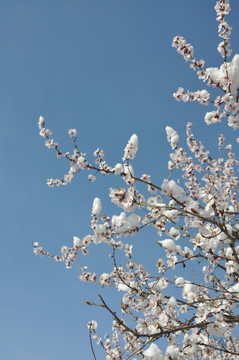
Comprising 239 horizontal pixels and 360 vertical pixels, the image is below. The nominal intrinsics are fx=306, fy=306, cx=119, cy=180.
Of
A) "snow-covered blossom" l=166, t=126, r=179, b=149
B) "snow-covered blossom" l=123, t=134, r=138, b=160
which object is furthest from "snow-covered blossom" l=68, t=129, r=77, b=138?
"snow-covered blossom" l=123, t=134, r=138, b=160

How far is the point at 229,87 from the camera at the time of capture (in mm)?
3211

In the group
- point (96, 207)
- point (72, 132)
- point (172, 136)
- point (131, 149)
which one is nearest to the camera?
point (131, 149)

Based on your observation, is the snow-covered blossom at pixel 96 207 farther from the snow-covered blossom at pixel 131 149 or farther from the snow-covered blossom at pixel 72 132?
the snow-covered blossom at pixel 72 132

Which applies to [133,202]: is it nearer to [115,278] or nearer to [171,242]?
[171,242]

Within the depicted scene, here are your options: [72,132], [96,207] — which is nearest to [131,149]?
[96,207]

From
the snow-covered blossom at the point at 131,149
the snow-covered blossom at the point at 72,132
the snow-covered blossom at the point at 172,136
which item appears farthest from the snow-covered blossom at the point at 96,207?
the snow-covered blossom at the point at 72,132

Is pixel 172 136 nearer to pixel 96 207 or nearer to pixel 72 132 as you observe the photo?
pixel 96 207

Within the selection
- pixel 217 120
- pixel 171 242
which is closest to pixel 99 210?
pixel 171 242

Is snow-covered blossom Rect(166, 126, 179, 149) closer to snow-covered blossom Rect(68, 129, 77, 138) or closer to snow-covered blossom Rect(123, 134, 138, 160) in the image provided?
snow-covered blossom Rect(123, 134, 138, 160)

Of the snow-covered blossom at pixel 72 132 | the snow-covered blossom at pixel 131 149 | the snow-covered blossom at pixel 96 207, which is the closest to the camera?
the snow-covered blossom at pixel 131 149

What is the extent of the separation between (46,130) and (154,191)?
2.77 metres

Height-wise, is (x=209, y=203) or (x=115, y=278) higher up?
(x=115, y=278)

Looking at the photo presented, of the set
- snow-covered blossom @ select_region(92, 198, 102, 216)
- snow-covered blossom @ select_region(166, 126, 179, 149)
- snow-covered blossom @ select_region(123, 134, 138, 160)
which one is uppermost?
snow-covered blossom @ select_region(166, 126, 179, 149)

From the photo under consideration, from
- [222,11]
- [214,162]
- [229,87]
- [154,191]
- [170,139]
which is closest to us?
[229,87]
